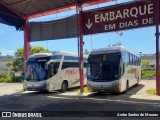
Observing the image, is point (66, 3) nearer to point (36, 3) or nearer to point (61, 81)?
point (36, 3)

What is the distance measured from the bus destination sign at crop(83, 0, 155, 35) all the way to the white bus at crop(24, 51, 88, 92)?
3.16 meters

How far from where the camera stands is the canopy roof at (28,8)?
77.4 ft

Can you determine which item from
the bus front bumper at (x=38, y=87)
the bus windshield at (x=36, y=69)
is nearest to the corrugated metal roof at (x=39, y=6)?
the bus windshield at (x=36, y=69)

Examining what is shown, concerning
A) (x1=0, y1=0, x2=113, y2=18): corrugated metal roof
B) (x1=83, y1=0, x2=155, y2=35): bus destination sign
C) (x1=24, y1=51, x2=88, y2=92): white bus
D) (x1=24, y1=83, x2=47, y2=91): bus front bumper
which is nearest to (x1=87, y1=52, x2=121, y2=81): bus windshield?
(x1=83, y1=0, x2=155, y2=35): bus destination sign

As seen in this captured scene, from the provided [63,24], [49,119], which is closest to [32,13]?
[63,24]

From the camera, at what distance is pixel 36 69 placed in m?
23.0

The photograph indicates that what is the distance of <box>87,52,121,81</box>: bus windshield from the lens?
19.4m

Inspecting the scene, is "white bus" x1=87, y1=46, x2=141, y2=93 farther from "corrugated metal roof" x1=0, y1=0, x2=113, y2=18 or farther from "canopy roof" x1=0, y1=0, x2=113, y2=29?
"canopy roof" x1=0, y1=0, x2=113, y2=29

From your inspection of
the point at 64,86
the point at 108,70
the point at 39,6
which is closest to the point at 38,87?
A: the point at 64,86

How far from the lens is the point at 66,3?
77.0 ft

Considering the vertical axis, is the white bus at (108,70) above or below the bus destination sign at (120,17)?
below

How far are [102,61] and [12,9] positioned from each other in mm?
10012

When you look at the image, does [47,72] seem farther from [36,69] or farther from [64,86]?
[64,86]

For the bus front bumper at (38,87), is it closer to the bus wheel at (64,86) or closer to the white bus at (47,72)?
the white bus at (47,72)
